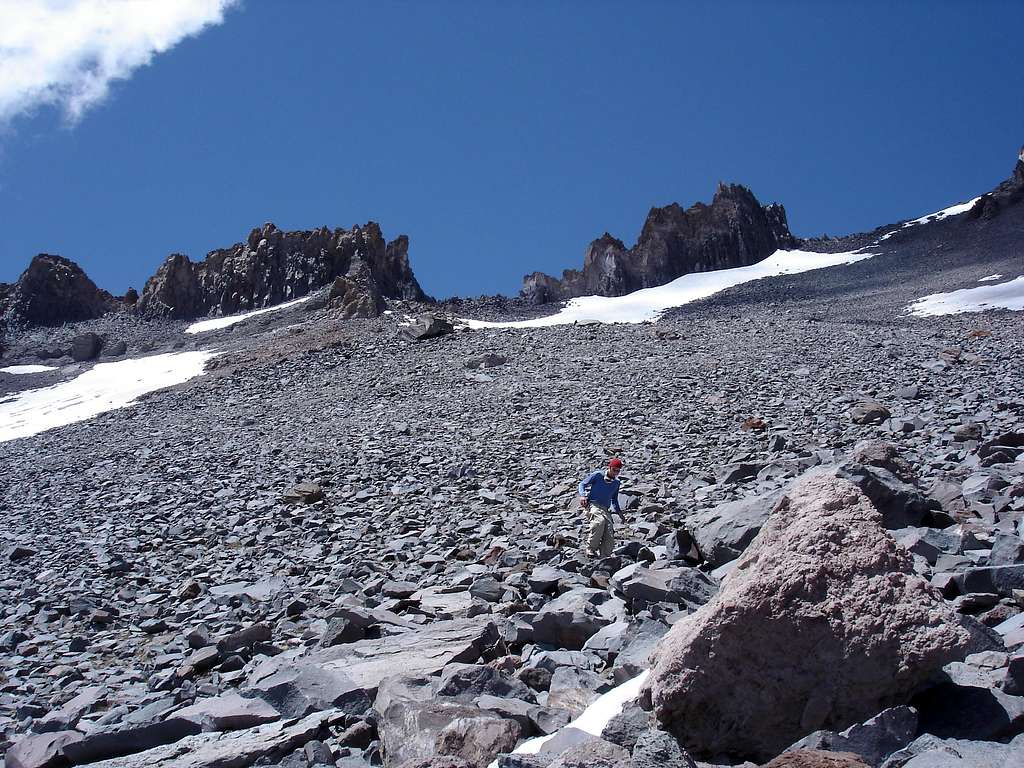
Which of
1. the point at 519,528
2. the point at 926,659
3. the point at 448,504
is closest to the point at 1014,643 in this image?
the point at 926,659

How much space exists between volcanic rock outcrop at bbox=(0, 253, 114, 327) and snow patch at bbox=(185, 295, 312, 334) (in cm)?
1299

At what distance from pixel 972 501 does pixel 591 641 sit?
4102mm

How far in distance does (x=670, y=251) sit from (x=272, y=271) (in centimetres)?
3956

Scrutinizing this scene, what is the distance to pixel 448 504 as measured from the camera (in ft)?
38.4

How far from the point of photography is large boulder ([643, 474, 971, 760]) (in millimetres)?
3199

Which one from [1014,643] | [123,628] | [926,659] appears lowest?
A: [123,628]

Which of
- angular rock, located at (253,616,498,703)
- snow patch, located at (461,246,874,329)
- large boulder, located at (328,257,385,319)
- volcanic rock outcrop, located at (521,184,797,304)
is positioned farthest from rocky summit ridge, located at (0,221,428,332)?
angular rock, located at (253,616,498,703)

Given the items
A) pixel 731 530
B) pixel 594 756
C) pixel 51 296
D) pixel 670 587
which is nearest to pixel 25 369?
pixel 51 296

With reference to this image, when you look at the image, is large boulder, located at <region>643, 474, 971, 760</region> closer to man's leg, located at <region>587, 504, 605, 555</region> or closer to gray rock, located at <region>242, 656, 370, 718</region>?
gray rock, located at <region>242, 656, 370, 718</region>

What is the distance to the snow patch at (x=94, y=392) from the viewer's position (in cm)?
2886

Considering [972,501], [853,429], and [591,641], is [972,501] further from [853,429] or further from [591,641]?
[853,429]

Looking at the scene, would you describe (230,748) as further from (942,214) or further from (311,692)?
(942,214)

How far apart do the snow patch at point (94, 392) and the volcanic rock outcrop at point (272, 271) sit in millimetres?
15687

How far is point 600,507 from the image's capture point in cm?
900
